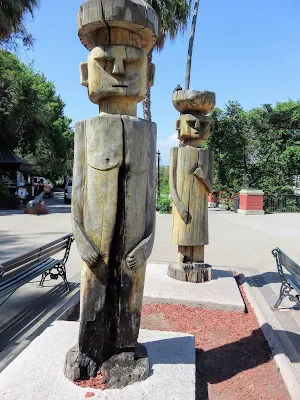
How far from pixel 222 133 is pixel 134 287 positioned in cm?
1885

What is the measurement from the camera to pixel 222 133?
65.9ft

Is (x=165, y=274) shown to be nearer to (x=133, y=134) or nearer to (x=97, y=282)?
(x=97, y=282)

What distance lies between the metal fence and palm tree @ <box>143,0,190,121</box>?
917 centimetres

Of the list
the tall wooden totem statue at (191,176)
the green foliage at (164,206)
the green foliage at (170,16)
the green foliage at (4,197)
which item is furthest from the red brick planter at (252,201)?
the tall wooden totem statue at (191,176)

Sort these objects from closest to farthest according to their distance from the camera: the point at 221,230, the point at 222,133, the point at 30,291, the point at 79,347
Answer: the point at 79,347 → the point at 30,291 → the point at 221,230 → the point at 222,133

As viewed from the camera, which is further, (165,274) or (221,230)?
(221,230)

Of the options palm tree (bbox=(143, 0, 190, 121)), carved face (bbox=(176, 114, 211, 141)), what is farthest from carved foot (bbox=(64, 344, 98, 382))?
palm tree (bbox=(143, 0, 190, 121))

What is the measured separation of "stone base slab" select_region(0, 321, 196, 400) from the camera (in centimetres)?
226

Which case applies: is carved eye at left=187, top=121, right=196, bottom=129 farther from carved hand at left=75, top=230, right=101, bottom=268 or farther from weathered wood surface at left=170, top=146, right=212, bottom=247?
carved hand at left=75, top=230, right=101, bottom=268

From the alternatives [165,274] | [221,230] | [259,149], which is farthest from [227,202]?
[165,274]

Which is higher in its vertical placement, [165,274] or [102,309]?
[102,309]

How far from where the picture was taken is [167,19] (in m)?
13.7

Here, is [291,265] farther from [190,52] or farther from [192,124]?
[190,52]

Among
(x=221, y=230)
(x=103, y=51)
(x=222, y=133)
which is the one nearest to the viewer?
(x=103, y=51)
